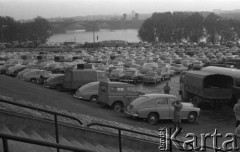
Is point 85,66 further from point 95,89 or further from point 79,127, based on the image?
point 79,127

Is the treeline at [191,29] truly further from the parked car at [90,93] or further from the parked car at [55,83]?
the parked car at [90,93]

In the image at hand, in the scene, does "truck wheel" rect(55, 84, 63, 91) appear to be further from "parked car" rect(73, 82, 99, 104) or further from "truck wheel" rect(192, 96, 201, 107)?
"truck wheel" rect(192, 96, 201, 107)

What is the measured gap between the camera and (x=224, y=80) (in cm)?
2156

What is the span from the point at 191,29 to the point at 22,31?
147 feet

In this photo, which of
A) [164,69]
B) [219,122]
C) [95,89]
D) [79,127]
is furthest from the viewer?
[164,69]

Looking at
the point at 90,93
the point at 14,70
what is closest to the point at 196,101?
the point at 90,93

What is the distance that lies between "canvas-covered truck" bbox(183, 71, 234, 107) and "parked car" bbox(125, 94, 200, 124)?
12.6 feet

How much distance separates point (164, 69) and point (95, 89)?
16232mm

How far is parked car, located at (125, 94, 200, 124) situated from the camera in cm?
1616

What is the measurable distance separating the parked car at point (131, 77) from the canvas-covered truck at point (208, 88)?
10104mm

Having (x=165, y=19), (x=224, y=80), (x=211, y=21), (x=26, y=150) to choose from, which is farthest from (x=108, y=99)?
(x=165, y=19)

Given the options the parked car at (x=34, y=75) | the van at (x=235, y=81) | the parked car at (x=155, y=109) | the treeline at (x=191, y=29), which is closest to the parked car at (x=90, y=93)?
the parked car at (x=155, y=109)

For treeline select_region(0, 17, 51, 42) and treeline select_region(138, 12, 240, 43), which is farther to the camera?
treeline select_region(138, 12, 240, 43)

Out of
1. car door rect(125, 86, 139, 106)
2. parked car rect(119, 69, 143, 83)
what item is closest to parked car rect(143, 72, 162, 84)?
parked car rect(119, 69, 143, 83)
